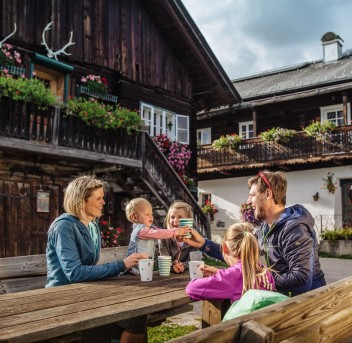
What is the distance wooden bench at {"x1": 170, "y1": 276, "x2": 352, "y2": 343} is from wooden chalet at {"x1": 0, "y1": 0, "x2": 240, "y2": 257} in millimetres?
8392

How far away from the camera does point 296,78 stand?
25.4 meters

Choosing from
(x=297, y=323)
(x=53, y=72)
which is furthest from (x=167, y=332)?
(x=53, y=72)

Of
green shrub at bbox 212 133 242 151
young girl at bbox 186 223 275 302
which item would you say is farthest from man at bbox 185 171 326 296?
green shrub at bbox 212 133 242 151

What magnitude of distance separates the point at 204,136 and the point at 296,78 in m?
5.86

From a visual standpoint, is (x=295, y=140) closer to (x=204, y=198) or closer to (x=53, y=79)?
(x=204, y=198)

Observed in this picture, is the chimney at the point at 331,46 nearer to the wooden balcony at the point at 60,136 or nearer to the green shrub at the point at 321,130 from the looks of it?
the green shrub at the point at 321,130

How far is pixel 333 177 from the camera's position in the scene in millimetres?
20516

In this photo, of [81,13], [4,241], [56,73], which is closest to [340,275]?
[4,241]

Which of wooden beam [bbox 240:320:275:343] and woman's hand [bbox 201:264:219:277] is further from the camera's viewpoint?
woman's hand [bbox 201:264:219:277]

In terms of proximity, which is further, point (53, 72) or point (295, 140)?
point (295, 140)

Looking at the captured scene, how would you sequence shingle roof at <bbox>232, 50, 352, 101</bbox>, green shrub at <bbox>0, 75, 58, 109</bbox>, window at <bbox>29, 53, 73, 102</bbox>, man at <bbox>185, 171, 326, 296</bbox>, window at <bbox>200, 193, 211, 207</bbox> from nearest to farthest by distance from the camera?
man at <bbox>185, 171, 326, 296</bbox> → green shrub at <bbox>0, 75, 58, 109</bbox> → window at <bbox>29, 53, 73, 102</bbox> → shingle roof at <bbox>232, 50, 352, 101</bbox> → window at <bbox>200, 193, 211, 207</bbox>

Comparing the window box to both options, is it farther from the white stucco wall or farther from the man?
the white stucco wall

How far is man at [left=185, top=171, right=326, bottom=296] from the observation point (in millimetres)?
3139

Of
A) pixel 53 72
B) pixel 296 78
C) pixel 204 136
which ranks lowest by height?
pixel 53 72
